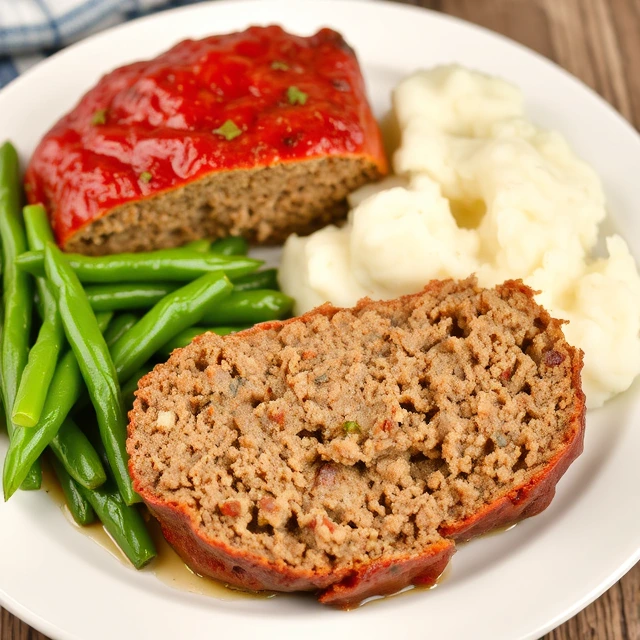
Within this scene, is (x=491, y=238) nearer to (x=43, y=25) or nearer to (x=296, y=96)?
(x=296, y=96)

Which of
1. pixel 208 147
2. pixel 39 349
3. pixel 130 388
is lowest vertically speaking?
pixel 130 388

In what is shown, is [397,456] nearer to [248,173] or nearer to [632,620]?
[632,620]

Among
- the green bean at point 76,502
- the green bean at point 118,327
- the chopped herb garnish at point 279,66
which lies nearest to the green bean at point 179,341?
the green bean at point 118,327

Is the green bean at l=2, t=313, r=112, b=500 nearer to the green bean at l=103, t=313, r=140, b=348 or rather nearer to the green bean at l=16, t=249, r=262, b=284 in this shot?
the green bean at l=103, t=313, r=140, b=348

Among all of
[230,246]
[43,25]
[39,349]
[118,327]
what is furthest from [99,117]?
[43,25]

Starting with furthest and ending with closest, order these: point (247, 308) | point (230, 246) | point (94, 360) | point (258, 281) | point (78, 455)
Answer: point (230, 246)
point (258, 281)
point (247, 308)
point (94, 360)
point (78, 455)

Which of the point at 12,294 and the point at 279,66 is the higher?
the point at 279,66

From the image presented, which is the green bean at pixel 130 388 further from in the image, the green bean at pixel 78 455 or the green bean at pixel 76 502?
the green bean at pixel 76 502
